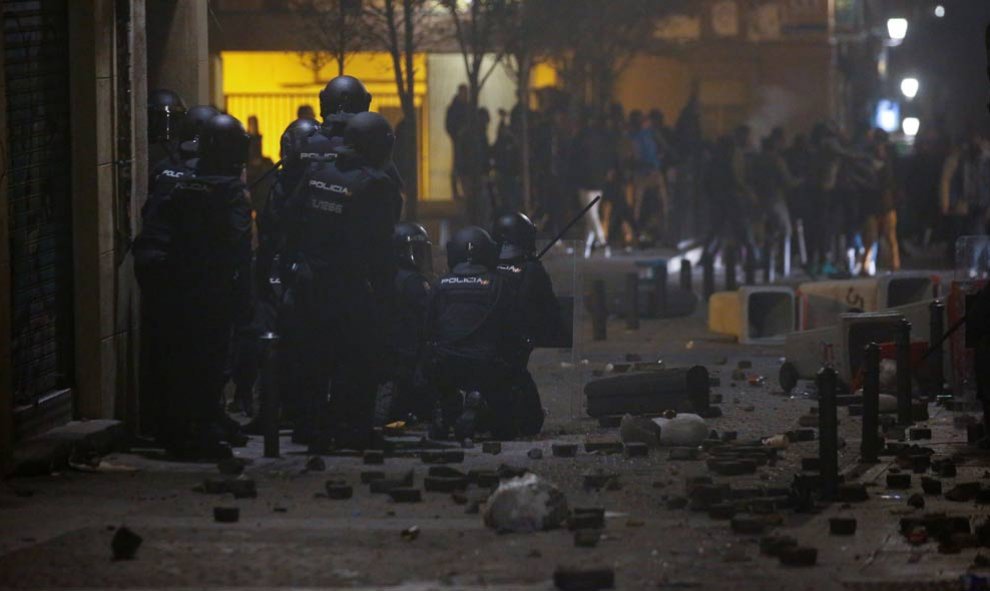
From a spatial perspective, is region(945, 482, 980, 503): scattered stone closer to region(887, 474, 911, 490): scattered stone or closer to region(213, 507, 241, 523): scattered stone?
region(887, 474, 911, 490): scattered stone

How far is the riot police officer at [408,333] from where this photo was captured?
1401 cm

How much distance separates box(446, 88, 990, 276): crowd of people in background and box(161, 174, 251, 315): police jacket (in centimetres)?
1511

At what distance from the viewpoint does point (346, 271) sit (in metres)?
12.8

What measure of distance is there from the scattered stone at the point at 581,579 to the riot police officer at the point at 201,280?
174 inches

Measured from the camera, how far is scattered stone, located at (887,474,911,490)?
11.5 metres

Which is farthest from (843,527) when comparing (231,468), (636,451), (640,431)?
(231,468)

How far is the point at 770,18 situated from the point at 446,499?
4691 centimetres

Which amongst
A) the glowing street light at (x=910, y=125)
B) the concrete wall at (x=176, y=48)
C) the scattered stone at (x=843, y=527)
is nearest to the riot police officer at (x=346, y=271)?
the concrete wall at (x=176, y=48)

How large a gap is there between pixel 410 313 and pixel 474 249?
61cm

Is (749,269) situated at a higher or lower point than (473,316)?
lower

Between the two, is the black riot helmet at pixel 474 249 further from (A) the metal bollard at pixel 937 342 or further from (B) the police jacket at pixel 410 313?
(A) the metal bollard at pixel 937 342

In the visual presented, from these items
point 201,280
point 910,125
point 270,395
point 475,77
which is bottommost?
point 270,395

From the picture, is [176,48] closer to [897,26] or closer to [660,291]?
[660,291]

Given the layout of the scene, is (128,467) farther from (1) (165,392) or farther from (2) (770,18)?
(2) (770,18)
